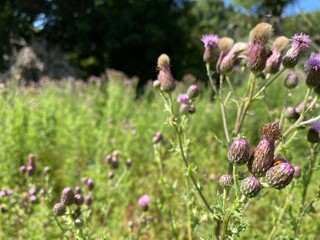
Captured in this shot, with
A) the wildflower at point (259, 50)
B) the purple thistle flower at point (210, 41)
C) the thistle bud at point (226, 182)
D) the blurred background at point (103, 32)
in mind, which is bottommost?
the thistle bud at point (226, 182)

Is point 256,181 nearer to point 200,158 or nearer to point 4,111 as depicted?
point 200,158

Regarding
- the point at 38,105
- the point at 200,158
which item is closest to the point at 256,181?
the point at 200,158

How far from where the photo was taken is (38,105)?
5.10 metres

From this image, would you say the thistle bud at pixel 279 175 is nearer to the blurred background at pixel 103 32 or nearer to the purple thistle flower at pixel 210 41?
the purple thistle flower at pixel 210 41

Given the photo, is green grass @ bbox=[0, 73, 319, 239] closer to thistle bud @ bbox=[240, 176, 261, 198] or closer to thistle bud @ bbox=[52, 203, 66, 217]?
thistle bud @ bbox=[52, 203, 66, 217]

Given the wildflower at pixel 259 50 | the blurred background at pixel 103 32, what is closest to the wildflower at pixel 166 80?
the wildflower at pixel 259 50

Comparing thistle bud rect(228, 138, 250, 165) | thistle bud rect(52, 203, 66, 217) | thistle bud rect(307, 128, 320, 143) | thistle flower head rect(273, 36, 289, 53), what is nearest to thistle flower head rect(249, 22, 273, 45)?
thistle flower head rect(273, 36, 289, 53)

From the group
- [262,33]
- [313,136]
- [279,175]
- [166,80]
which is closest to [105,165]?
[166,80]

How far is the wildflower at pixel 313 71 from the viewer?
1.64 m

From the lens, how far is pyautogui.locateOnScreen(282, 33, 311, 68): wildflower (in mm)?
1718

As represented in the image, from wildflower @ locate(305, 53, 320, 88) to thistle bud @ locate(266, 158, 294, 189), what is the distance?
518 millimetres

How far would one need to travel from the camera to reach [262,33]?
1.71 m

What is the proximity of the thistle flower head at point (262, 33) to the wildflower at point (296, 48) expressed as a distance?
0.37ft

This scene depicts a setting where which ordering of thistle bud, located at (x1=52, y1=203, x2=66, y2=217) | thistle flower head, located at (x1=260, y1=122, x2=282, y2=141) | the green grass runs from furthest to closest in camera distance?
the green grass, thistle bud, located at (x1=52, y1=203, x2=66, y2=217), thistle flower head, located at (x1=260, y1=122, x2=282, y2=141)
